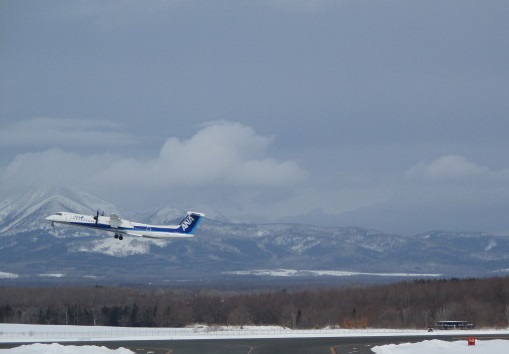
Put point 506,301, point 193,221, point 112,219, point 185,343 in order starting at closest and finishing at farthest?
point 185,343, point 112,219, point 193,221, point 506,301

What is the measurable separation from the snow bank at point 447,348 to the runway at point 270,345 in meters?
1.98

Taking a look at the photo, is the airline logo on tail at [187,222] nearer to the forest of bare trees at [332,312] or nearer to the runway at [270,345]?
the forest of bare trees at [332,312]

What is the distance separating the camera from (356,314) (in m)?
177

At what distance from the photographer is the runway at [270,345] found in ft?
277

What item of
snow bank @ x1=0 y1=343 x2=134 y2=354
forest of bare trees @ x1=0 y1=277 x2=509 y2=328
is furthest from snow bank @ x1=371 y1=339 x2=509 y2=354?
forest of bare trees @ x1=0 y1=277 x2=509 y2=328

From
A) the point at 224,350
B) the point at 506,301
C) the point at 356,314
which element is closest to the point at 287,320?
the point at 356,314

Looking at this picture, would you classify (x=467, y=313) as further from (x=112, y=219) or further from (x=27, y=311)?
(x=27, y=311)

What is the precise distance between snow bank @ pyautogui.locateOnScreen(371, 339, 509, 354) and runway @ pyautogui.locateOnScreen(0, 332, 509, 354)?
77.9 inches

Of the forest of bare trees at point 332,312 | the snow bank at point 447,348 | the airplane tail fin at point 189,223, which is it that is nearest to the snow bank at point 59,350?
the snow bank at point 447,348

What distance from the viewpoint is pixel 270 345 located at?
300ft

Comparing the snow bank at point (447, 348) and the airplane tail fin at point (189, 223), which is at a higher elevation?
the airplane tail fin at point (189, 223)

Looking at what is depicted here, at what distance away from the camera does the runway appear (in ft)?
277

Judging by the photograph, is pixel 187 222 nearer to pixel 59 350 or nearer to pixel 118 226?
pixel 118 226

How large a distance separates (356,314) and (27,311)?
211 feet
